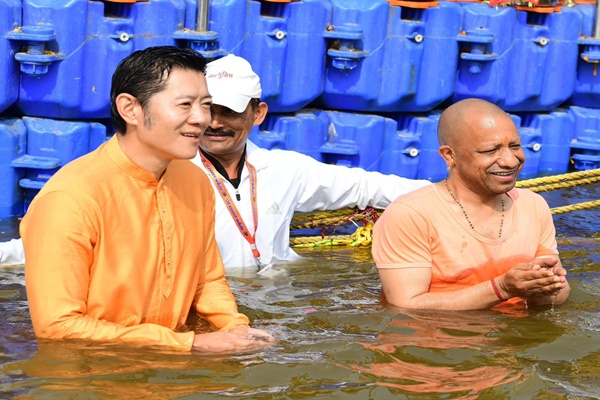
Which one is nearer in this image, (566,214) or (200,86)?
(200,86)

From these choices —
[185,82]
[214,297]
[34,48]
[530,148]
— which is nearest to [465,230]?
[214,297]

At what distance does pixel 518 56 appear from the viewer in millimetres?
10141

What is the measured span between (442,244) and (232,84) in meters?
1.51

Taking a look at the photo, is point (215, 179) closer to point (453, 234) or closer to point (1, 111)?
point (453, 234)

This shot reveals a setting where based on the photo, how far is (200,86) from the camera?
4320 millimetres

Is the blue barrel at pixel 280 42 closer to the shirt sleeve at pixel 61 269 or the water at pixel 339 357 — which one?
the water at pixel 339 357

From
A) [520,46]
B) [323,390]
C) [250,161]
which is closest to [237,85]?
[250,161]

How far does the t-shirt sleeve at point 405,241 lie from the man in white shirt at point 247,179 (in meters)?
1.07

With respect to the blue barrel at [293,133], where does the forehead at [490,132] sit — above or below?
above

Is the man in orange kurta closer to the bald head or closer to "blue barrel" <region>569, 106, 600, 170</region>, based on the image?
the bald head

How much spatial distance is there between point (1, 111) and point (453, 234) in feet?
12.5

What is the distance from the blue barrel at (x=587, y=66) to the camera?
34.0ft

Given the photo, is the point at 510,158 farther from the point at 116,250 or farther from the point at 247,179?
the point at 116,250

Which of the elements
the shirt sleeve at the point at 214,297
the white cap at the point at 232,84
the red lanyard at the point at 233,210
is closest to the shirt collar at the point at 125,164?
the shirt sleeve at the point at 214,297
